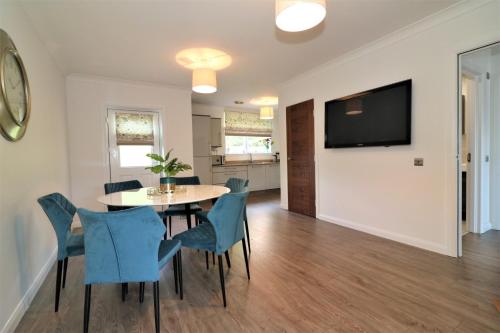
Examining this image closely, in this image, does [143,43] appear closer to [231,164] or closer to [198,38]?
[198,38]

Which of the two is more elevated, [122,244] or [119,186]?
[119,186]

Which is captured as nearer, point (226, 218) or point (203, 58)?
point (226, 218)

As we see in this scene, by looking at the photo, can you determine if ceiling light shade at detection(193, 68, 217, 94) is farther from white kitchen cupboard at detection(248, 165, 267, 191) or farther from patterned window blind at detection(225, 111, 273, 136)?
white kitchen cupboard at detection(248, 165, 267, 191)

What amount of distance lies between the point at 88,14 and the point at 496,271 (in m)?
4.42

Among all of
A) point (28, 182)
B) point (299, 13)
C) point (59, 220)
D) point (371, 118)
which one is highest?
point (299, 13)

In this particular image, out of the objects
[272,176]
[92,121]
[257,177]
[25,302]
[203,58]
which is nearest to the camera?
[25,302]

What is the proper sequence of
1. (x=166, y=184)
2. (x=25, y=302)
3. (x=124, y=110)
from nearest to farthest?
(x=25, y=302) < (x=166, y=184) < (x=124, y=110)

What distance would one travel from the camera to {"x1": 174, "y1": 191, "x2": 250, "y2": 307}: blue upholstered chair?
1784 mm

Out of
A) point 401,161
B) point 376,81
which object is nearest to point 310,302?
point 401,161

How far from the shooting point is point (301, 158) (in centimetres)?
438

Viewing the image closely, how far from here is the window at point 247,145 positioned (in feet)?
23.8

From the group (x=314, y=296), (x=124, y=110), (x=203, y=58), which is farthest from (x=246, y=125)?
(x=314, y=296)

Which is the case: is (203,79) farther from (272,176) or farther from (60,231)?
(272,176)

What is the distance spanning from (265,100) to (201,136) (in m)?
1.85
